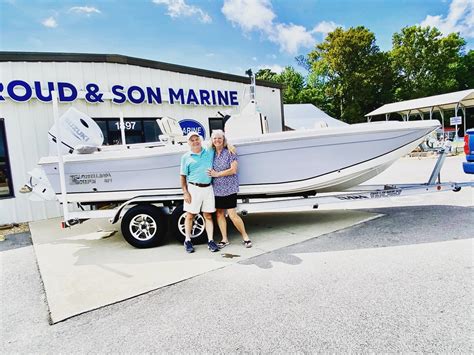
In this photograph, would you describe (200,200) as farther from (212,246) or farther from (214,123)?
(214,123)

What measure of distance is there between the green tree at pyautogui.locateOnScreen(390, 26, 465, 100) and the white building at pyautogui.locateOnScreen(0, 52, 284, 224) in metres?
32.8

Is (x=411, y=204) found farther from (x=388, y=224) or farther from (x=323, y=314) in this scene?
(x=323, y=314)

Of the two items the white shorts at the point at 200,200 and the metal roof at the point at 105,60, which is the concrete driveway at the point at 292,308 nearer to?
the white shorts at the point at 200,200

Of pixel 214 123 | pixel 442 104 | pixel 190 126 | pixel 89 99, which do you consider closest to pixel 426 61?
pixel 442 104

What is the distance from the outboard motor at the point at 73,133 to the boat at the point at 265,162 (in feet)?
0.07

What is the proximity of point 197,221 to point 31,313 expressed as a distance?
2.19 metres

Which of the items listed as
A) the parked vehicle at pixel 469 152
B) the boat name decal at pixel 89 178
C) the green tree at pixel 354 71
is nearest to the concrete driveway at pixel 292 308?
the boat name decal at pixel 89 178

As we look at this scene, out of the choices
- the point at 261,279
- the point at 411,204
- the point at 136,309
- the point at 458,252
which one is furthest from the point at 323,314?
the point at 411,204

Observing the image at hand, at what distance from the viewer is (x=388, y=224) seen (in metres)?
4.97

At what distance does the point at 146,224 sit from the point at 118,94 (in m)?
4.51

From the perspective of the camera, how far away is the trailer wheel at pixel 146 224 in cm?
461

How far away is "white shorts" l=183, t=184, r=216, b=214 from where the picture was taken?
4.14 meters

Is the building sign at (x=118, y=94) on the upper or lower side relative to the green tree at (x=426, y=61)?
lower

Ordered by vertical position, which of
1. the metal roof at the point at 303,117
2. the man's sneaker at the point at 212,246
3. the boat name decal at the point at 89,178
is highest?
the metal roof at the point at 303,117
